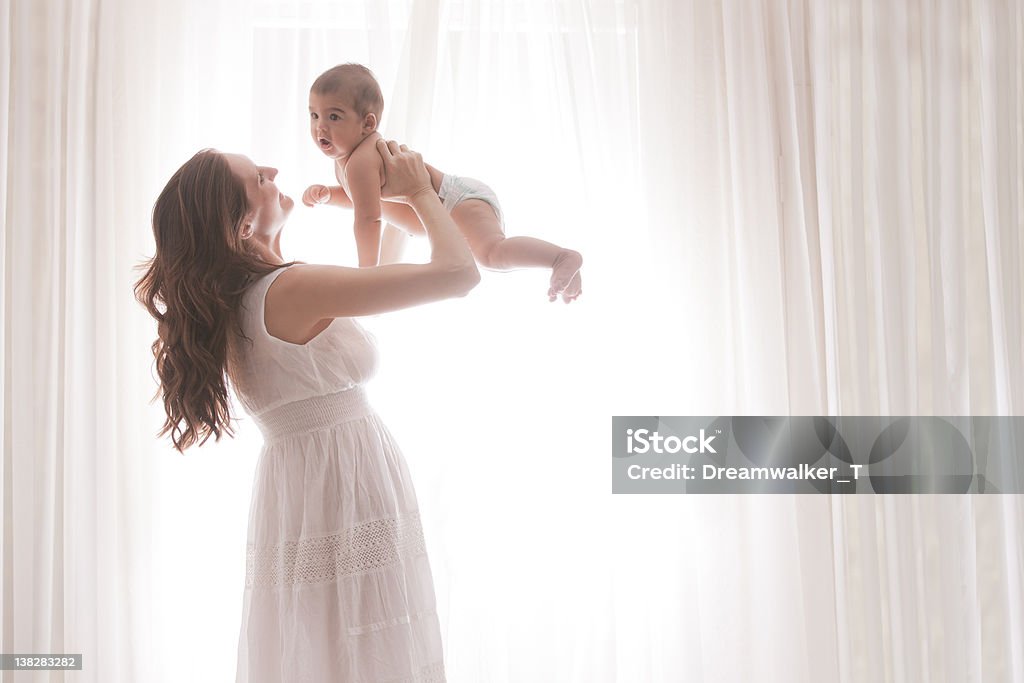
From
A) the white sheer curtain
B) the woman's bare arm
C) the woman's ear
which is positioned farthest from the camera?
the white sheer curtain

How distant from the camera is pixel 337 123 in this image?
138 cm

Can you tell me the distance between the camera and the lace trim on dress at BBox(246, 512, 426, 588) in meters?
1.26

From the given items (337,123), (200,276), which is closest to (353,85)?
(337,123)

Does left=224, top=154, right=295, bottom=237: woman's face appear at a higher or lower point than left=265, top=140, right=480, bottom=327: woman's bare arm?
higher

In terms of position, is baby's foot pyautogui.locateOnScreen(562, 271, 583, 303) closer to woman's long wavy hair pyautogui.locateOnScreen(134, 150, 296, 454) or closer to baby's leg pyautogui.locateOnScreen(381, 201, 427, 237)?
baby's leg pyautogui.locateOnScreen(381, 201, 427, 237)

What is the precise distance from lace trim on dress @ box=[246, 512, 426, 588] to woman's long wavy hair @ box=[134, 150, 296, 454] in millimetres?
223

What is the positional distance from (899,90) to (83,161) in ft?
6.47

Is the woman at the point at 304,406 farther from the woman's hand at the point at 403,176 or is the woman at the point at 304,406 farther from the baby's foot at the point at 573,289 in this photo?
the baby's foot at the point at 573,289

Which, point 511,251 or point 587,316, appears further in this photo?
point 587,316

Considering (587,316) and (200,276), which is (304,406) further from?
(587,316)

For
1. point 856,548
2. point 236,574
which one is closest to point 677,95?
point 856,548

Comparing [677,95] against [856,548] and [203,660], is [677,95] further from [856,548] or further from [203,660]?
[203,660]

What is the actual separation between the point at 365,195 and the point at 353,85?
0.20 meters

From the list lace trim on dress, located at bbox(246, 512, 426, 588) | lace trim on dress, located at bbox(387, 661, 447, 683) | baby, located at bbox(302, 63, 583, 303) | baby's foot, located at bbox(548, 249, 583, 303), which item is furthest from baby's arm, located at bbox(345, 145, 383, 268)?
lace trim on dress, located at bbox(387, 661, 447, 683)
